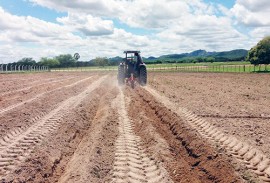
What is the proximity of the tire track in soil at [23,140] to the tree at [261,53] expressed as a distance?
5343 centimetres

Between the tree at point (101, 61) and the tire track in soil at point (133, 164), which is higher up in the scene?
the tree at point (101, 61)

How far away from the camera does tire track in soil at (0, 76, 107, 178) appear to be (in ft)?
23.9

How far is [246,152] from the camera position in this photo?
7582mm

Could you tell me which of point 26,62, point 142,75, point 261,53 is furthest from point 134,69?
point 26,62

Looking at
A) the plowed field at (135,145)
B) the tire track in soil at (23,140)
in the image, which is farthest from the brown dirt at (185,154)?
the tire track in soil at (23,140)

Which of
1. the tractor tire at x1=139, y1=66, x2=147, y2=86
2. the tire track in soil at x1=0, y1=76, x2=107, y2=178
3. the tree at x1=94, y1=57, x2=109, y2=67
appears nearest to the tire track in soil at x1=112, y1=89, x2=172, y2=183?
the tire track in soil at x1=0, y1=76, x2=107, y2=178

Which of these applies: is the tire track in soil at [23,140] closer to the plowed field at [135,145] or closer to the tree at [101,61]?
the plowed field at [135,145]

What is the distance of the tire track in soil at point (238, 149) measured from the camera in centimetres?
652

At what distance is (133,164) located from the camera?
711 cm

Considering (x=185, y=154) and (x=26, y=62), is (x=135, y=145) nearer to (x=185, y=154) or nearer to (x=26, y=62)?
(x=185, y=154)

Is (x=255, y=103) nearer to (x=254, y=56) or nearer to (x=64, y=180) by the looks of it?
(x=64, y=180)

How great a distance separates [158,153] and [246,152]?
6.22 ft

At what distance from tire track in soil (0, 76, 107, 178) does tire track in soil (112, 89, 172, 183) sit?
2.04 meters

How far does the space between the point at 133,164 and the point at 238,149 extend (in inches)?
95.9
